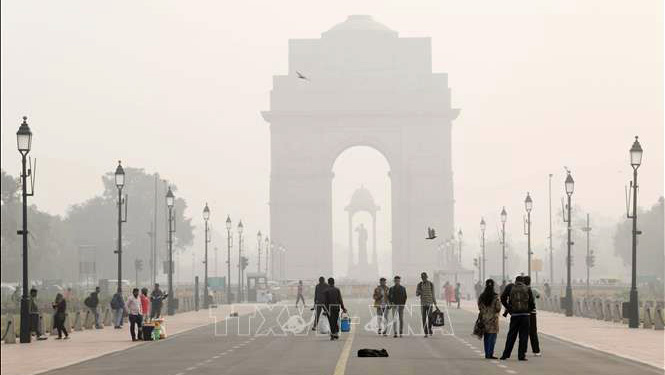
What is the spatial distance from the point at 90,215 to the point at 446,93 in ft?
172

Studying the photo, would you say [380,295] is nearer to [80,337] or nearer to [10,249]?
[80,337]

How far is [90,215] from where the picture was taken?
602 ft

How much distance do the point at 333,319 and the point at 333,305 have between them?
39cm

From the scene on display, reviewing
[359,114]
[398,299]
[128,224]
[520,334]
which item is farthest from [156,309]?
[128,224]

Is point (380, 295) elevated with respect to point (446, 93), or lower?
lower

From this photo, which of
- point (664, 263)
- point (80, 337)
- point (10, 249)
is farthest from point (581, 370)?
point (664, 263)

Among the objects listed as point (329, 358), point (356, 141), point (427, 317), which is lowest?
point (329, 358)

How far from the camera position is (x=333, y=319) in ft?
134

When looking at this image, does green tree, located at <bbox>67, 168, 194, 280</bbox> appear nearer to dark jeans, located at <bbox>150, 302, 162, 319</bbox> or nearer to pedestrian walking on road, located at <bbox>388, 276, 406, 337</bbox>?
dark jeans, located at <bbox>150, 302, 162, 319</bbox>

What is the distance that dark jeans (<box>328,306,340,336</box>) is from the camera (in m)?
40.8

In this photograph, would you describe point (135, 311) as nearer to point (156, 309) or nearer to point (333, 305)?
point (333, 305)

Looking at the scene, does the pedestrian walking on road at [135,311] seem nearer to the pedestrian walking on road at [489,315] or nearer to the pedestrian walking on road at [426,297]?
the pedestrian walking on road at [426,297]

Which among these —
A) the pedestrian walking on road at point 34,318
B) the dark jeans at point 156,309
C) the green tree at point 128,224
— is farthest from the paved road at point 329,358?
the green tree at point 128,224

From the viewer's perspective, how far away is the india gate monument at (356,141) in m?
152
